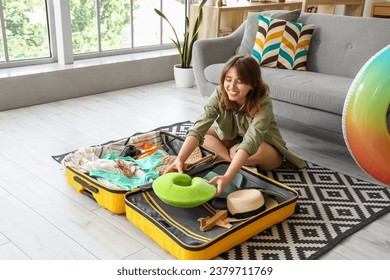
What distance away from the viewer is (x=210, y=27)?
444 cm

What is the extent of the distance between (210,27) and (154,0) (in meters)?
0.77

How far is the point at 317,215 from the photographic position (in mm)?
2098

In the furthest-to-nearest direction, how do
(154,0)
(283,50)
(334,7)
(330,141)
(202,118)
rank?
(334,7) < (154,0) < (283,50) < (330,141) < (202,118)

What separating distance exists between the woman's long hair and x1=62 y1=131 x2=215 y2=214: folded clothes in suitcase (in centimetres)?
31

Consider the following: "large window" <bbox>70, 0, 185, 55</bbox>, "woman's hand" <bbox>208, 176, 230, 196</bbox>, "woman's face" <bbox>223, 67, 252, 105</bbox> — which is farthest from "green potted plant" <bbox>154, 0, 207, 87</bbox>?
"woman's hand" <bbox>208, 176, 230, 196</bbox>

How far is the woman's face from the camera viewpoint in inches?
84.4

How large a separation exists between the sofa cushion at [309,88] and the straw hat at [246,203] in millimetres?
999

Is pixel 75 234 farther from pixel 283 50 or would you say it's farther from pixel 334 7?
pixel 334 7

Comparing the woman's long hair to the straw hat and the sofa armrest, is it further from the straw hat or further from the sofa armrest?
the sofa armrest

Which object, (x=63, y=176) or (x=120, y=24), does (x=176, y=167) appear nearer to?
(x=63, y=176)

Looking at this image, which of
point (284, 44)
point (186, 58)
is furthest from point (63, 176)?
point (186, 58)

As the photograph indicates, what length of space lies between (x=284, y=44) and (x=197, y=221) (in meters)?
1.84

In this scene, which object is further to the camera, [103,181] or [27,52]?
[27,52]
